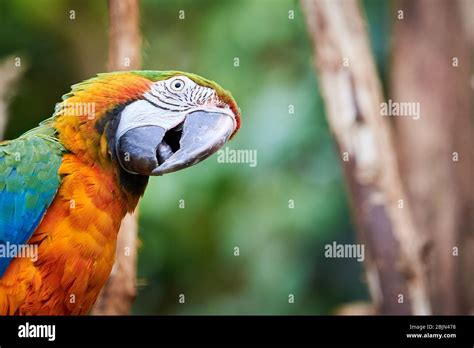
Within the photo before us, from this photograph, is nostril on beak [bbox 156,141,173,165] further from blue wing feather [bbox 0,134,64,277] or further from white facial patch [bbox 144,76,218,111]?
blue wing feather [bbox 0,134,64,277]

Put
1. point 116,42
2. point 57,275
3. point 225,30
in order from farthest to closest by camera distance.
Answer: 1. point 225,30
2. point 116,42
3. point 57,275

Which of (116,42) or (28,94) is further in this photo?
(28,94)

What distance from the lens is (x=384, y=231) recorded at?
8.03ft

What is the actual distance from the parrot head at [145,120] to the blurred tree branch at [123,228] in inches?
12.5

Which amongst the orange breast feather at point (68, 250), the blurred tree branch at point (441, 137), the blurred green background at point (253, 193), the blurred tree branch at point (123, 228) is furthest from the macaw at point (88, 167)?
the blurred tree branch at point (441, 137)

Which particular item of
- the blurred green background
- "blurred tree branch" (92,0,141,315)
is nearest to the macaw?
"blurred tree branch" (92,0,141,315)

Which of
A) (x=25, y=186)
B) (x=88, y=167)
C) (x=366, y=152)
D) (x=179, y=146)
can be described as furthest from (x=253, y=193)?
(x=25, y=186)

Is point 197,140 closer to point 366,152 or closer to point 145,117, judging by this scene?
point 145,117

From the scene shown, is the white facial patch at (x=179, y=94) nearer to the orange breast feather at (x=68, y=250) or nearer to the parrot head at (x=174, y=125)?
the parrot head at (x=174, y=125)

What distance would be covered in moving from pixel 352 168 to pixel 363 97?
27 centimetres

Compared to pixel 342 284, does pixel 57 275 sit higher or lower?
higher

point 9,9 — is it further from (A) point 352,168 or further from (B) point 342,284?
(B) point 342,284

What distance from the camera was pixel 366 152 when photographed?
7.96 feet

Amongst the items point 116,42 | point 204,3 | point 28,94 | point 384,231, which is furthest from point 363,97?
point 28,94
